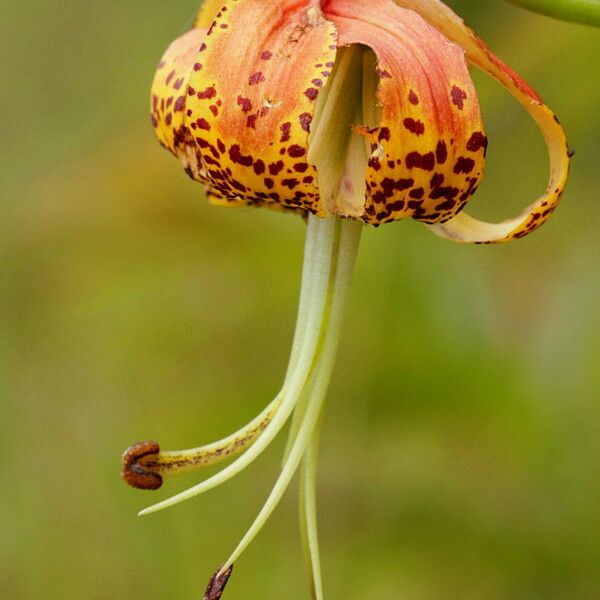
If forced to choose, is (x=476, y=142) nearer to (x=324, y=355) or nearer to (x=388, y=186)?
(x=388, y=186)

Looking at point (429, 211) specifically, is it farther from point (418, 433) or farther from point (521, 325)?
point (418, 433)

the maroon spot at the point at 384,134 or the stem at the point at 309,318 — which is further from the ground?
the maroon spot at the point at 384,134

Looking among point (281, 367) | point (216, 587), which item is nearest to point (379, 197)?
point (216, 587)

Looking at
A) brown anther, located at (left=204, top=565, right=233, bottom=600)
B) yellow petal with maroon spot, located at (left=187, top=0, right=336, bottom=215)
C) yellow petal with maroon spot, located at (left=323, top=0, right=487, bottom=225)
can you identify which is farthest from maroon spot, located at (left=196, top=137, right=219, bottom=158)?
brown anther, located at (left=204, top=565, right=233, bottom=600)

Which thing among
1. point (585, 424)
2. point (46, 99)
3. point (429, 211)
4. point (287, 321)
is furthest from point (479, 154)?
point (46, 99)

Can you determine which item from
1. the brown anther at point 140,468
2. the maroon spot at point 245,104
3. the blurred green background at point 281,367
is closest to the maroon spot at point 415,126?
the maroon spot at point 245,104

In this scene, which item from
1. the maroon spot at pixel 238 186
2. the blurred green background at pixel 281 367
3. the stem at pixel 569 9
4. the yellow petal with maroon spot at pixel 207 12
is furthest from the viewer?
the blurred green background at pixel 281 367

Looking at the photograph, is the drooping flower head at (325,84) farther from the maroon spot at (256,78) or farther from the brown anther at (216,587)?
the brown anther at (216,587)
